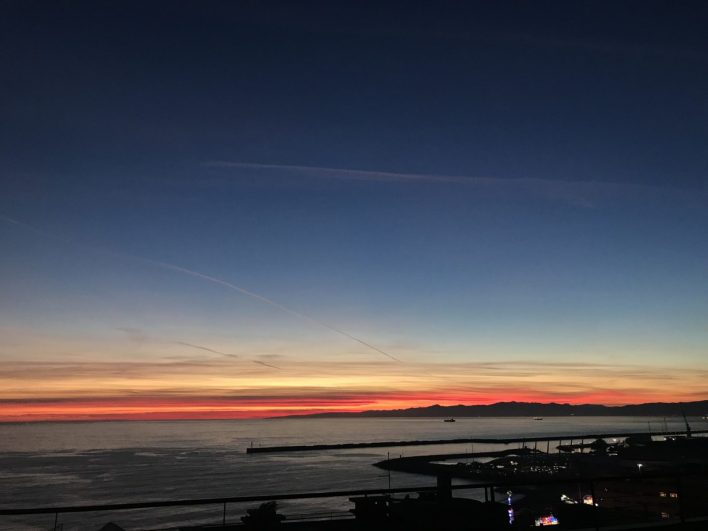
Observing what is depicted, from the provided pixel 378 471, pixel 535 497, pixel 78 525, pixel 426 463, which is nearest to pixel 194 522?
pixel 78 525

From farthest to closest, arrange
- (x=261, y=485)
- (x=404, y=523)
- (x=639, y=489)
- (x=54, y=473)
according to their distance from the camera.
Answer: (x=54, y=473) < (x=261, y=485) < (x=639, y=489) < (x=404, y=523)

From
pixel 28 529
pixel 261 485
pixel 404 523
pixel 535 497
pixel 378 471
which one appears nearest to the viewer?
pixel 404 523

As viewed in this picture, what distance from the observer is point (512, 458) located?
9606 cm

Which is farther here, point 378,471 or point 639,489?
point 378,471

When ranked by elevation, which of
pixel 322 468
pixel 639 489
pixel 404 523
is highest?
pixel 404 523

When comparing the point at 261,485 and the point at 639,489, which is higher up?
the point at 639,489

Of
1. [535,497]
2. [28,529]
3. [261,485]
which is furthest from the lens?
[261,485]

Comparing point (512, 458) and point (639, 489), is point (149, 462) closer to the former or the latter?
point (512, 458)

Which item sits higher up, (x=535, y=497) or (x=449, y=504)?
(x=449, y=504)

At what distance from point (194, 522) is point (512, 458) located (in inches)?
2566

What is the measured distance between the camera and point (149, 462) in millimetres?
109500

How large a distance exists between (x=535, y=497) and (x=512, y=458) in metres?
43.1

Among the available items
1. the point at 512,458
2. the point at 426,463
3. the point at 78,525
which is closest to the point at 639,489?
the point at 78,525

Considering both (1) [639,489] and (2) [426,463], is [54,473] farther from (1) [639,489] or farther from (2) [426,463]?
(1) [639,489]
